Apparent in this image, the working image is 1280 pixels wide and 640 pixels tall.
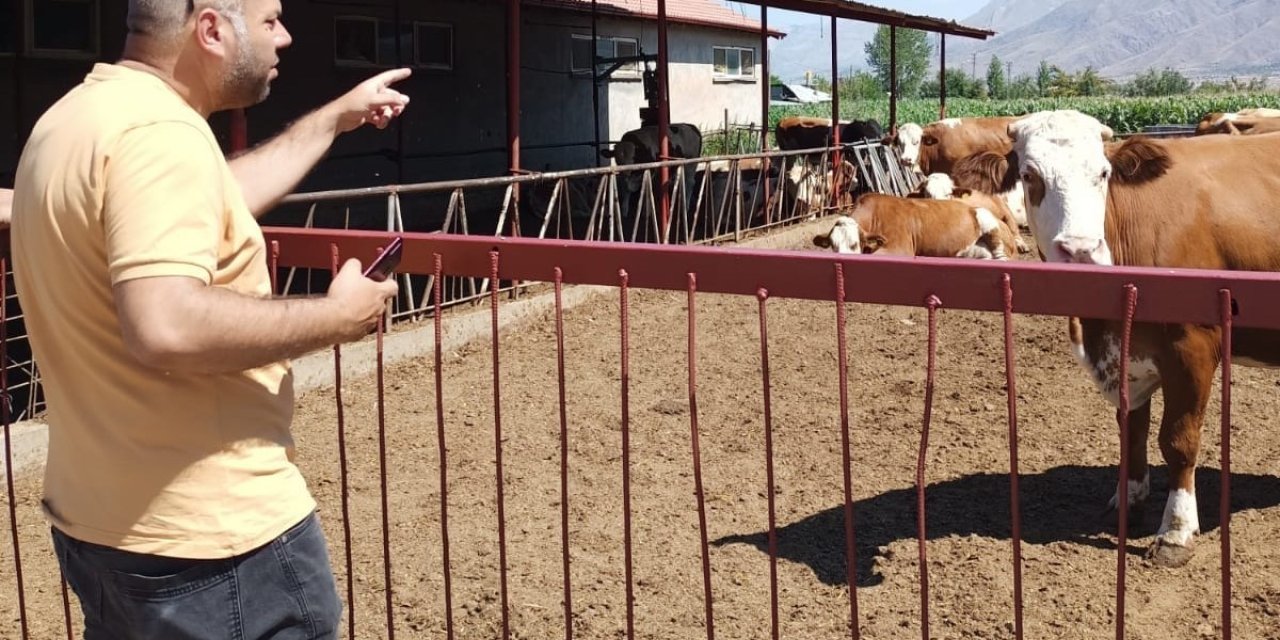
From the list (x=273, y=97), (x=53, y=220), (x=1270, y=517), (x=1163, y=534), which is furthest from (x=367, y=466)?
(x=273, y=97)

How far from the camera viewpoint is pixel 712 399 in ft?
23.9

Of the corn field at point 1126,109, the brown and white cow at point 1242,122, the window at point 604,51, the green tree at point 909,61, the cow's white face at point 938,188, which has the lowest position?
the cow's white face at point 938,188

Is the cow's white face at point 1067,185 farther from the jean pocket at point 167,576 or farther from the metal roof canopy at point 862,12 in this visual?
the metal roof canopy at point 862,12

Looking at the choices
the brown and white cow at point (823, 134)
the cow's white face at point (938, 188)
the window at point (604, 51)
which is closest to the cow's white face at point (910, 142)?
the brown and white cow at point (823, 134)

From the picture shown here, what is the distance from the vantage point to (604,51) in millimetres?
22609

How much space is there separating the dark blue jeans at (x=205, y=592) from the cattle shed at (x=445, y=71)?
6.92 m

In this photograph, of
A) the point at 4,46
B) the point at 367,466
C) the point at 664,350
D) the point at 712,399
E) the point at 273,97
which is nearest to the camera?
the point at 367,466

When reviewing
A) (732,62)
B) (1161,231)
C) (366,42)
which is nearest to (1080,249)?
(1161,231)

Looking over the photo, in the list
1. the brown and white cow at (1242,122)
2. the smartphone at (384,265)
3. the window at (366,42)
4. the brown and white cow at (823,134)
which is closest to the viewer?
the smartphone at (384,265)

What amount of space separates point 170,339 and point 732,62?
98.0ft

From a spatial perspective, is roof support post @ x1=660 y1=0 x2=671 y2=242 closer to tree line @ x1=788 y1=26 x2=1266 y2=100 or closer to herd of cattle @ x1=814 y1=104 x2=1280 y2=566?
herd of cattle @ x1=814 y1=104 x2=1280 y2=566

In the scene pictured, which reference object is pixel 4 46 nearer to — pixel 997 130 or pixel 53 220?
pixel 53 220

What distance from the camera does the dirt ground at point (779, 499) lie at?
432cm

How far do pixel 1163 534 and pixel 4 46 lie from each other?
1087 centimetres
